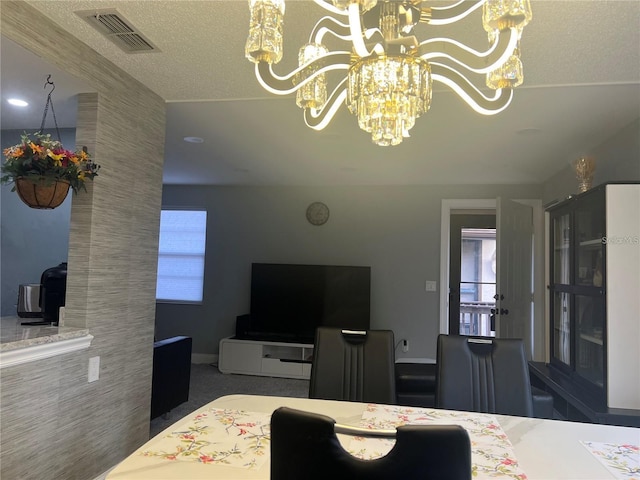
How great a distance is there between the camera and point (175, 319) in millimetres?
5883

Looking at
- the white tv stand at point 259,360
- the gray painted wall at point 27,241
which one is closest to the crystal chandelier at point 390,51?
the gray painted wall at point 27,241

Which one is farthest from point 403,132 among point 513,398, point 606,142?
point 606,142

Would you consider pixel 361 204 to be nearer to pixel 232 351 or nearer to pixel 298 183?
pixel 298 183

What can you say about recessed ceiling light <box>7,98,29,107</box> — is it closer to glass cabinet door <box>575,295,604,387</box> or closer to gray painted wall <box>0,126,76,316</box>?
gray painted wall <box>0,126,76,316</box>

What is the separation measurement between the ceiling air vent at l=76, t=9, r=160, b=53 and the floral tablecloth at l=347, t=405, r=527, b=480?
203 cm

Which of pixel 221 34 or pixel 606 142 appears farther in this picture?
pixel 606 142

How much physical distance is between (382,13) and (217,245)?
16.4ft

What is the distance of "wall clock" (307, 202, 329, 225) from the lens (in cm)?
563

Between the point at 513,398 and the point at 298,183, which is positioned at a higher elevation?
the point at 298,183

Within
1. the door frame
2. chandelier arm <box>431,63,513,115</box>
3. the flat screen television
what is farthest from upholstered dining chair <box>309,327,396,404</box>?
the door frame

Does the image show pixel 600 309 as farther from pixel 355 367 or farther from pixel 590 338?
pixel 355 367

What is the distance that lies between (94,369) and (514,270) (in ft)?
13.8

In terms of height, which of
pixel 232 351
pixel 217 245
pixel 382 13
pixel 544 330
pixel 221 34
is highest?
pixel 221 34

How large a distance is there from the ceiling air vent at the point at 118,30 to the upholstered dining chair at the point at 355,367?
1.75m
